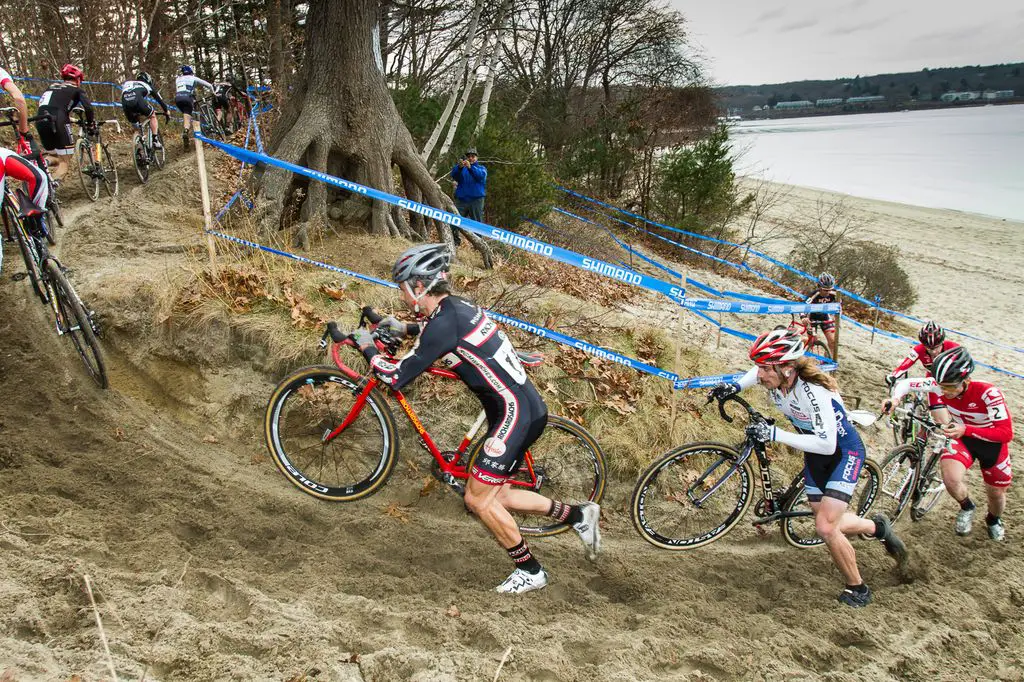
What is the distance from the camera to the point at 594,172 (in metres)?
23.5

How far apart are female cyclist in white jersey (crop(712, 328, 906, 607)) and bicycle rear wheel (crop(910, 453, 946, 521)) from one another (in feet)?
4.82

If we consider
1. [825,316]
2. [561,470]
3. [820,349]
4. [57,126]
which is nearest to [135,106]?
[57,126]

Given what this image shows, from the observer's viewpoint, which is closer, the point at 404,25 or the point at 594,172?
the point at 404,25

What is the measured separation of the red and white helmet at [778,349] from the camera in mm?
4480

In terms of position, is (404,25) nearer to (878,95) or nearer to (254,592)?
(254,592)

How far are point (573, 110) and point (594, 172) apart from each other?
5412mm

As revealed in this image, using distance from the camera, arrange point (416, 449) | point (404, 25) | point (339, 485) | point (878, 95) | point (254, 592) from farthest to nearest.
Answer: point (878, 95)
point (404, 25)
point (416, 449)
point (339, 485)
point (254, 592)

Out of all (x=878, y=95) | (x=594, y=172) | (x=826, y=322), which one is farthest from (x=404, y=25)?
(x=878, y=95)

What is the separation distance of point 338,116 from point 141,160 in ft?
12.7

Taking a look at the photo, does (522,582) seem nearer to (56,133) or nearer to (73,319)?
(73,319)

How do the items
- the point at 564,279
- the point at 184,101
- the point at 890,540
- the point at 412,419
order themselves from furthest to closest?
1. the point at 184,101
2. the point at 564,279
3. the point at 890,540
4. the point at 412,419

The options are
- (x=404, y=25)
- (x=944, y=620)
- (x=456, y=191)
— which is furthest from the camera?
(x=404, y=25)

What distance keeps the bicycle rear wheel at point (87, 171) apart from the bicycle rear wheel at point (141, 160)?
2.19 ft

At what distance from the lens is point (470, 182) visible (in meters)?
12.0
